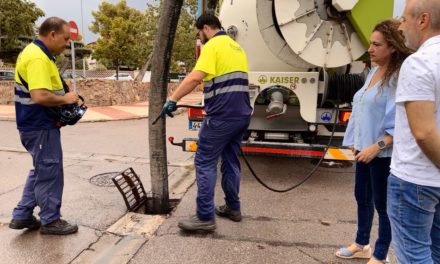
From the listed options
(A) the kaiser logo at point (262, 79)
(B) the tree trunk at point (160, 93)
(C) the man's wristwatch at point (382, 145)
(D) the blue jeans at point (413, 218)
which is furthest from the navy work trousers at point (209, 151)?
(D) the blue jeans at point (413, 218)

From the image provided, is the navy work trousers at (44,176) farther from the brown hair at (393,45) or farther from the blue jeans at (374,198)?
the brown hair at (393,45)

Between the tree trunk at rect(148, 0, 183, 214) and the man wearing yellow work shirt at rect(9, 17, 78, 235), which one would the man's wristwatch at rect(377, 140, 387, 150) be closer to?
the tree trunk at rect(148, 0, 183, 214)

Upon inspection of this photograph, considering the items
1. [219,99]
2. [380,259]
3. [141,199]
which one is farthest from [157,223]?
[380,259]

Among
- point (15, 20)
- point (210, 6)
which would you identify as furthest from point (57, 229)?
point (15, 20)

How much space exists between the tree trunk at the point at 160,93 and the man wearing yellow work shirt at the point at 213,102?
1.07ft

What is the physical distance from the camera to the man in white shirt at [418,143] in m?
1.70

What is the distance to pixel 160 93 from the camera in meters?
3.87

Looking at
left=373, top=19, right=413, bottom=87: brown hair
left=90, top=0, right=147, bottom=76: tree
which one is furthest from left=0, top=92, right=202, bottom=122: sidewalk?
left=90, top=0, right=147, bottom=76: tree

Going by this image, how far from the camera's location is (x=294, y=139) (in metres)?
5.21

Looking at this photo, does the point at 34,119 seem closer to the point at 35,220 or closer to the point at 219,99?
the point at 35,220

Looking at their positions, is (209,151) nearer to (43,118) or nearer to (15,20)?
(43,118)

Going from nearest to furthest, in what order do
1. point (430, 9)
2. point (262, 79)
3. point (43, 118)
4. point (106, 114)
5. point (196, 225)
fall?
point (430, 9)
point (43, 118)
point (196, 225)
point (262, 79)
point (106, 114)

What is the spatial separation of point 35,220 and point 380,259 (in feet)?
9.50

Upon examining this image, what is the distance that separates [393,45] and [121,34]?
2292cm
